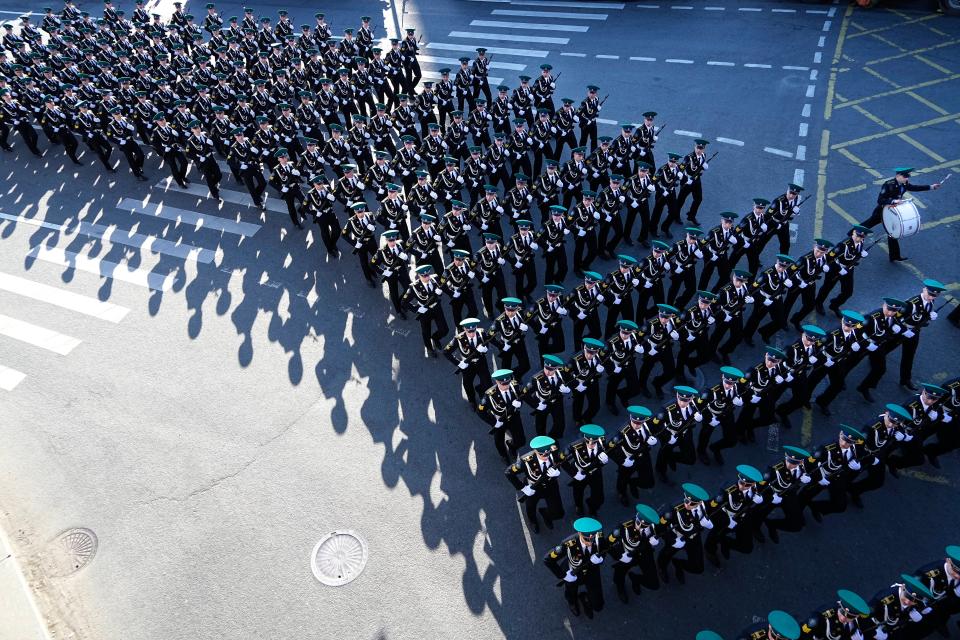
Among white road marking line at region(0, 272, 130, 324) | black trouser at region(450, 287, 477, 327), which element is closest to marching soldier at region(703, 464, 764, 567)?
black trouser at region(450, 287, 477, 327)

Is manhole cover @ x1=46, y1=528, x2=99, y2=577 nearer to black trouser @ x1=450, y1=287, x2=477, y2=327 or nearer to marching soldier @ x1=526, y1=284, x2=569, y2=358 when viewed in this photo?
black trouser @ x1=450, y1=287, x2=477, y2=327

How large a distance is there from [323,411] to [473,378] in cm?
282

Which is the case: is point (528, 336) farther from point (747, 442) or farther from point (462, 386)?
point (747, 442)

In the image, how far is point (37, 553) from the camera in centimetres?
939

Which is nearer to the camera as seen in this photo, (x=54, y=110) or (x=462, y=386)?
(x=462, y=386)

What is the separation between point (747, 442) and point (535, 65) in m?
15.3

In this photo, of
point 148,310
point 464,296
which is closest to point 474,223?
point 464,296

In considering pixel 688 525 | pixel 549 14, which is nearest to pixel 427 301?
pixel 688 525

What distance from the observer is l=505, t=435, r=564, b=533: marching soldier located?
827 centimetres

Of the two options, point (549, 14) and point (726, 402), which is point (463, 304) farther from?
point (549, 14)

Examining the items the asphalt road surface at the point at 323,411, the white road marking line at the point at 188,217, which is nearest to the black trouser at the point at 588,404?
the asphalt road surface at the point at 323,411

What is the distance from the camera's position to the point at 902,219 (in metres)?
11.8

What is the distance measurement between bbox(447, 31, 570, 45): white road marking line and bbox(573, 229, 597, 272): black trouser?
11.9m

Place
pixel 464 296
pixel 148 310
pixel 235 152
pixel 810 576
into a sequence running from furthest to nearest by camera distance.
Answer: pixel 235 152 < pixel 148 310 < pixel 464 296 < pixel 810 576
